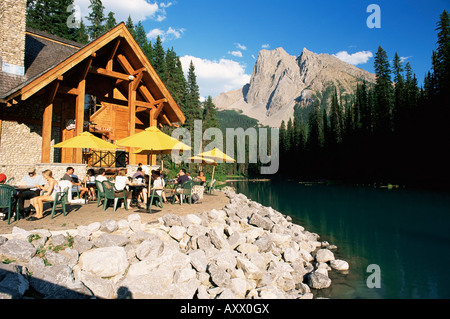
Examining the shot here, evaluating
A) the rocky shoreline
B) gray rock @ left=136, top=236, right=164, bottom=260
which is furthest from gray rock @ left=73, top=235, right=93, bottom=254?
gray rock @ left=136, top=236, right=164, bottom=260

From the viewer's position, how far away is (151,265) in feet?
19.2

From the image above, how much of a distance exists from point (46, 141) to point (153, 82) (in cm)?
627

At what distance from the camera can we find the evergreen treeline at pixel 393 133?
4228 centimetres

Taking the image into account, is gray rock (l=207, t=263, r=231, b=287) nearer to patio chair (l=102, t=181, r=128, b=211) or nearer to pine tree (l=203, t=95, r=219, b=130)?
patio chair (l=102, t=181, r=128, b=211)

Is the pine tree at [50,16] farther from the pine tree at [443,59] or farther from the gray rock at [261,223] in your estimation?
the pine tree at [443,59]

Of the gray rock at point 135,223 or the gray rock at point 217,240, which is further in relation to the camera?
the gray rock at point 217,240

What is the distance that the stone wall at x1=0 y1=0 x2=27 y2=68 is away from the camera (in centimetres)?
1224

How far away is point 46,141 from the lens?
11.8 m

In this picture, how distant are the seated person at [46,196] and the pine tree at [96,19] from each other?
46.3m

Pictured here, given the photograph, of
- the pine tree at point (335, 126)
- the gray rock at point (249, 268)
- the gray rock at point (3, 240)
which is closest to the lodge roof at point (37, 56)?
the gray rock at point (3, 240)

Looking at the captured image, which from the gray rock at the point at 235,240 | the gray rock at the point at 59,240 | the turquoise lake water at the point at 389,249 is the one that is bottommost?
the turquoise lake water at the point at 389,249

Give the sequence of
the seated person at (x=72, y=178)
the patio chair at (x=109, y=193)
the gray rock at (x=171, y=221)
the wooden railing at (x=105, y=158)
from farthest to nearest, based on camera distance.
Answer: the wooden railing at (x=105, y=158), the seated person at (x=72, y=178), the patio chair at (x=109, y=193), the gray rock at (x=171, y=221)

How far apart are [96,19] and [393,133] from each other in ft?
187
